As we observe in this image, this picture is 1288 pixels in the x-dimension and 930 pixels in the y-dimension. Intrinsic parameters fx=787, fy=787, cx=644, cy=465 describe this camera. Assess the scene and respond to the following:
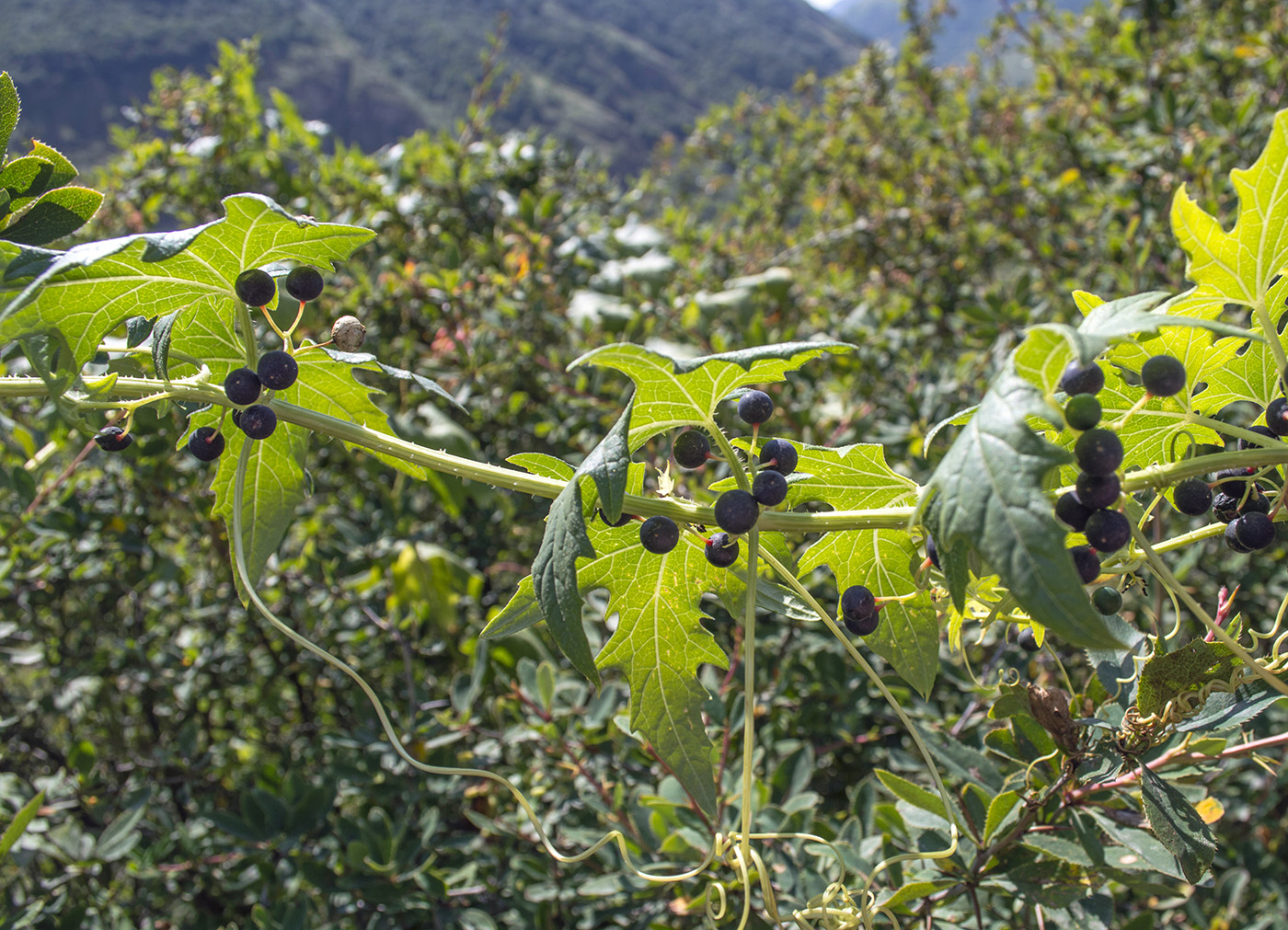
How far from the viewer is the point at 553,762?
2.17 metres

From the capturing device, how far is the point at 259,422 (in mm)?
1033

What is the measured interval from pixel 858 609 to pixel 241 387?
0.85 meters

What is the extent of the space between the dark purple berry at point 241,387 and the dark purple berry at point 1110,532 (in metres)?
1.01

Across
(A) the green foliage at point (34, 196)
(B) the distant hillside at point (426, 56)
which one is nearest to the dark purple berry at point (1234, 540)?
(A) the green foliage at point (34, 196)

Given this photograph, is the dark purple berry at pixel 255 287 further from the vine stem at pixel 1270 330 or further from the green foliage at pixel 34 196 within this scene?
the vine stem at pixel 1270 330

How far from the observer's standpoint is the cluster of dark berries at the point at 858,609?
1003 millimetres

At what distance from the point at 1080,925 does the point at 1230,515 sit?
2.64ft

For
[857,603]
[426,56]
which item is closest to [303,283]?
[857,603]

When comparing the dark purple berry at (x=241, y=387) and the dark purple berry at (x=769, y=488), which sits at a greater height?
the dark purple berry at (x=769, y=488)

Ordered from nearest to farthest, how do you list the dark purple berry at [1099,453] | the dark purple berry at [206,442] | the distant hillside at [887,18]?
the dark purple berry at [1099,453] → the dark purple berry at [206,442] → the distant hillside at [887,18]

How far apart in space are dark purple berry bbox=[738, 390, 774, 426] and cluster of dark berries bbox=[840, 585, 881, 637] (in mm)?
256

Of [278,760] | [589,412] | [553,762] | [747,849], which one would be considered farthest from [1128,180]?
[278,760]

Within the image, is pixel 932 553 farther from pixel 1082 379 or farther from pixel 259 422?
pixel 259 422

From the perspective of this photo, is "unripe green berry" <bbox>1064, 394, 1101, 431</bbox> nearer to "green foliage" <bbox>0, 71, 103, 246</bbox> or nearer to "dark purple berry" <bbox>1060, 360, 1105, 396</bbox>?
"dark purple berry" <bbox>1060, 360, 1105, 396</bbox>
